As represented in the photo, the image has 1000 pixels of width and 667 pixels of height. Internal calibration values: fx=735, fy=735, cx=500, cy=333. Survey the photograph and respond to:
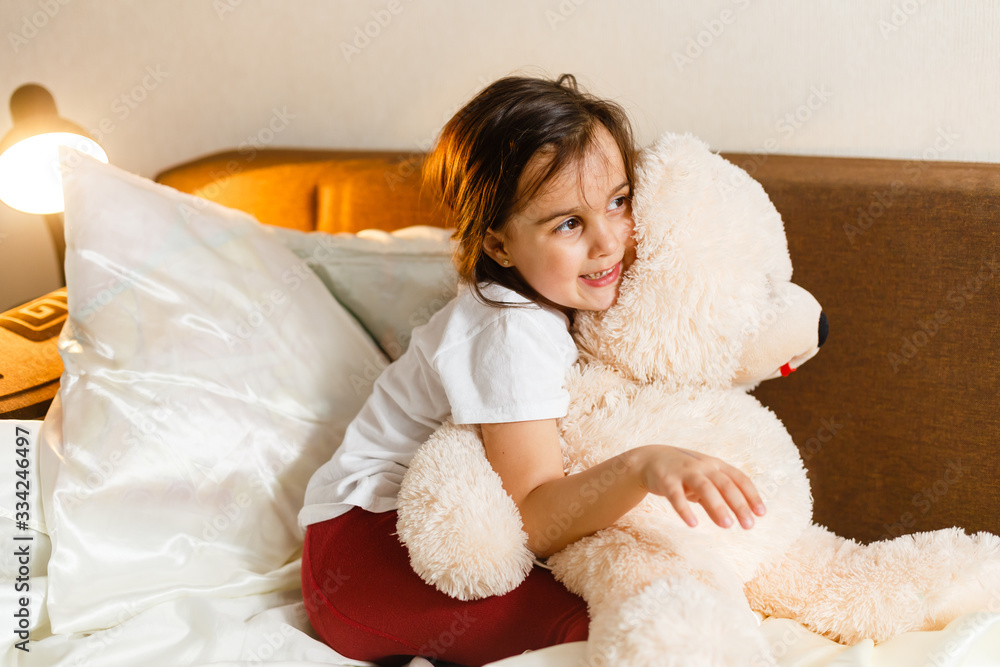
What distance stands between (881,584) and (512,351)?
478 millimetres

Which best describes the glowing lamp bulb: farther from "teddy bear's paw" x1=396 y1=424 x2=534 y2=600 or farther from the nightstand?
"teddy bear's paw" x1=396 y1=424 x2=534 y2=600

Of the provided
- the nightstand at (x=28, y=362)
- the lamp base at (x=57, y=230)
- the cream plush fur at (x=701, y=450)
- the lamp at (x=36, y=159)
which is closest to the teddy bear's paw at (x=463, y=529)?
the cream plush fur at (x=701, y=450)

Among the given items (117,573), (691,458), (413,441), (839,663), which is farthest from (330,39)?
(839,663)

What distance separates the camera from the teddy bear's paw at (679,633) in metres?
0.63

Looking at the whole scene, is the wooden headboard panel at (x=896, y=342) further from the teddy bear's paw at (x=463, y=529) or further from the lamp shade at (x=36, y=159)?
the lamp shade at (x=36, y=159)

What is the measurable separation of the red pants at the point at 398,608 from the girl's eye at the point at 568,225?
0.39m

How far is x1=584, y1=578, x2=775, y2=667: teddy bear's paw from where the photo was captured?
627mm

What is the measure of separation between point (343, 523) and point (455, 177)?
463mm

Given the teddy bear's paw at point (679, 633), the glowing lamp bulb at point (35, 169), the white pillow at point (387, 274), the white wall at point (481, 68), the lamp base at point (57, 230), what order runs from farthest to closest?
the lamp base at point (57, 230), the glowing lamp bulb at point (35, 169), the white pillow at point (387, 274), the white wall at point (481, 68), the teddy bear's paw at point (679, 633)

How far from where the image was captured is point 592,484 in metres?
0.75

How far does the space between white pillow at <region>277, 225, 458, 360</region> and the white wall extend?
379mm

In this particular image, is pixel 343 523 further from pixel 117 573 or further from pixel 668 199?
pixel 668 199

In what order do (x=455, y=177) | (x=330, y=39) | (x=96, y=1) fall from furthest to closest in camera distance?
(x=96, y=1)
(x=330, y=39)
(x=455, y=177)

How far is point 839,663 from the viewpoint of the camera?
72cm
